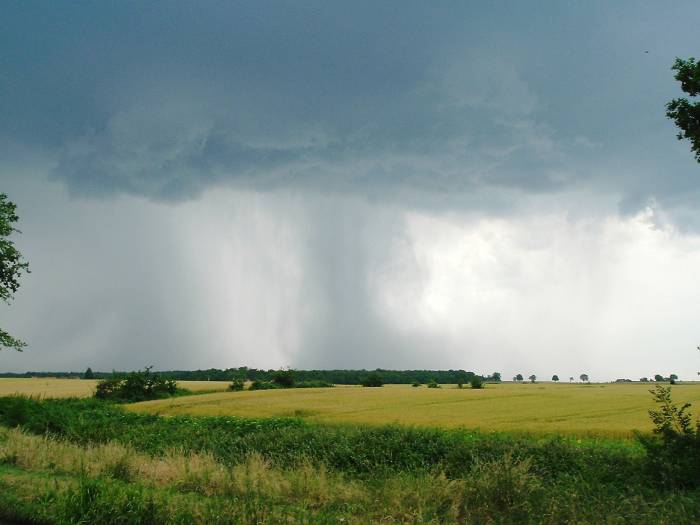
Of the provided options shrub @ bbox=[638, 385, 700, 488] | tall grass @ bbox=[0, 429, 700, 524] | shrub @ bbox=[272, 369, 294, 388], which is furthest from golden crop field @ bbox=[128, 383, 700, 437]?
shrub @ bbox=[272, 369, 294, 388]

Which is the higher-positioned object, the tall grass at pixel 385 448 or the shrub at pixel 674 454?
the shrub at pixel 674 454

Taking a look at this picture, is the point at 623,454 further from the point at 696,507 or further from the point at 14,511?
the point at 14,511

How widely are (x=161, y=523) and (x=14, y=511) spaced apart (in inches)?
116

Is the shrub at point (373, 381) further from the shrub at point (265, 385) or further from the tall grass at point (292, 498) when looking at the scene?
the tall grass at point (292, 498)

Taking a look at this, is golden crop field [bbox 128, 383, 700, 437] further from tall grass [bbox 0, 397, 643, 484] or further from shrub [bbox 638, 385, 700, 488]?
shrub [bbox 638, 385, 700, 488]

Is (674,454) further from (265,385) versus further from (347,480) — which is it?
(265,385)

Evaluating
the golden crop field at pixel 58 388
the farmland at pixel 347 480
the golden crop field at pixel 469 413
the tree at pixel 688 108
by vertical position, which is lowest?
the golden crop field at pixel 58 388

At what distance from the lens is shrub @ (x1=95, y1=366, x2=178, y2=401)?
60.9m

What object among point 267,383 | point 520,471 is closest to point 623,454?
point 520,471

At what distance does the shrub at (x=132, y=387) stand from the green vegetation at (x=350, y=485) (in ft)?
145

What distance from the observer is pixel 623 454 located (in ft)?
53.5

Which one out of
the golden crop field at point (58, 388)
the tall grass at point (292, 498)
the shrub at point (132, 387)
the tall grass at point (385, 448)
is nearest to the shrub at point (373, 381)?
the golden crop field at point (58, 388)

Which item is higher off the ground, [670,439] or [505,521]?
[670,439]

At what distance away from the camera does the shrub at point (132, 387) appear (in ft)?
200
